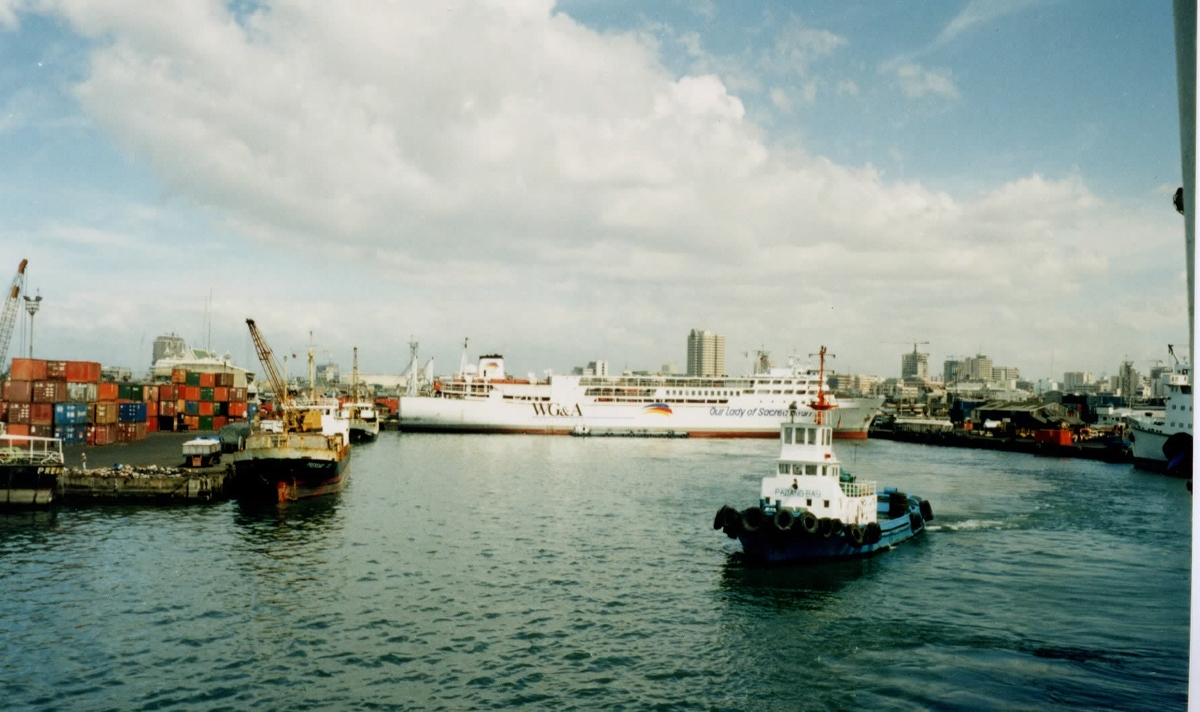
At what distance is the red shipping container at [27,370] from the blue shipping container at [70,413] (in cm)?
253

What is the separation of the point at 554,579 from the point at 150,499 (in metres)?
24.1

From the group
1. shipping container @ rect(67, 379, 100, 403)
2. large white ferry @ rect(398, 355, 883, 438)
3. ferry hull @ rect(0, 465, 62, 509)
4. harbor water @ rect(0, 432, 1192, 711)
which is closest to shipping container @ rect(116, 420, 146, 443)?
shipping container @ rect(67, 379, 100, 403)

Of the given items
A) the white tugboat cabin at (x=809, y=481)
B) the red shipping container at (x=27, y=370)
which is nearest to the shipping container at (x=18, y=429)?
the red shipping container at (x=27, y=370)

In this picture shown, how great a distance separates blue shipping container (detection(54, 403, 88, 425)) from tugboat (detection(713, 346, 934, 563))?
157 feet

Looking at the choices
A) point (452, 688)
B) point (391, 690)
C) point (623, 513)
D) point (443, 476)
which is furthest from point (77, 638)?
point (443, 476)

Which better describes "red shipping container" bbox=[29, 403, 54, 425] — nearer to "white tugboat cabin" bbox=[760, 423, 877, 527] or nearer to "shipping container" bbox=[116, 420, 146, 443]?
"shipping container" bbox=[116, 420, 146, 443]

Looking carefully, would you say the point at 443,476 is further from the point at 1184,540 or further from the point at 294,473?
the point at 1184,540

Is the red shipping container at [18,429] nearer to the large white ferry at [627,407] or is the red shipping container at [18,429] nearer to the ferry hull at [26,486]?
the ferry hull at [26,486]

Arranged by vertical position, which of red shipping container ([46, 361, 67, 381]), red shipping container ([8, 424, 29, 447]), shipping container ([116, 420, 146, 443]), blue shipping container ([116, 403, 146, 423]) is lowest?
shipping container ([116, 420, 146, 443])

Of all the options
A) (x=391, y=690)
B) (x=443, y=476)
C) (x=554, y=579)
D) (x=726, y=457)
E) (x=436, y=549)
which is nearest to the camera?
(x=391, y=690)

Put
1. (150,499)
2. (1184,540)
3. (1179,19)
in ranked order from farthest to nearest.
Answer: (150,499), (1184,540), (1179,19)

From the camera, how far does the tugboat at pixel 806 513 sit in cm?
2664

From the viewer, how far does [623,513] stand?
38.2 meters

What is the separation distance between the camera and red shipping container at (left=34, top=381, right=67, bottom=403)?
175 feet
